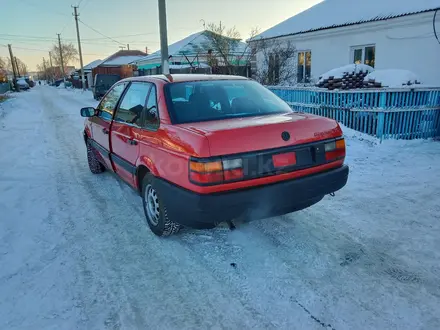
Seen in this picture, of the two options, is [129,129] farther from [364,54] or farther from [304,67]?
[304,67]

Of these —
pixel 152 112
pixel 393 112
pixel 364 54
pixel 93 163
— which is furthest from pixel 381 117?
pixel 364 54

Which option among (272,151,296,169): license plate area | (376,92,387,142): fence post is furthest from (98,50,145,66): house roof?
(272,151,296,169): license plate area

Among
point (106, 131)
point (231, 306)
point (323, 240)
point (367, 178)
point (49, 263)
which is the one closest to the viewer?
point (231, 306)

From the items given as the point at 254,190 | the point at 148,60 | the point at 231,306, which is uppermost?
the point at 148,60

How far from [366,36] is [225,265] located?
1229 cm

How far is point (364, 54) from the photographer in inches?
503

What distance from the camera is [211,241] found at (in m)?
3.43

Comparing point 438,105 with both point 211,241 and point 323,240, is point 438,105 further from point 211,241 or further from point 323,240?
point 211,241

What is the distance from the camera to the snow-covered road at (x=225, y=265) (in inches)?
93.4

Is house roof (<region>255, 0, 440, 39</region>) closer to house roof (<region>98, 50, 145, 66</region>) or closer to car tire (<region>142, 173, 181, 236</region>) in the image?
→ car tire (<region>142, 173, 181, 236</region>)

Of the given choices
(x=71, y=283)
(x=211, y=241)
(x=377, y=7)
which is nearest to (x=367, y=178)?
(x=211, y=241)

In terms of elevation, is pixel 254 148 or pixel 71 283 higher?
pixel 254 148

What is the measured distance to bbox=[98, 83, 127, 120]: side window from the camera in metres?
4.59

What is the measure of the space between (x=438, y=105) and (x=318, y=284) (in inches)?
277
